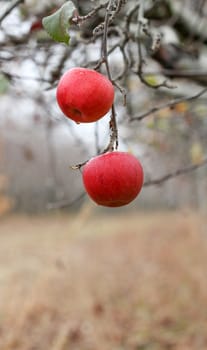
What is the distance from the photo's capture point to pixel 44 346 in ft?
13.1

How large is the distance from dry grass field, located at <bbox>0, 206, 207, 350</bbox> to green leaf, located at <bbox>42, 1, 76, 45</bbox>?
11.4 feet

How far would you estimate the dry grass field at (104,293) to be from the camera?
423cm

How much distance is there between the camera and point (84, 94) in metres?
0.63

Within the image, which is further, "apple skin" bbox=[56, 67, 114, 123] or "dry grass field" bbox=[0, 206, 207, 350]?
"dry grass field" bbox=[0, 206, 207, 350]

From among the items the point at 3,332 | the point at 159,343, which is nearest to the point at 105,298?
the point at 159,343

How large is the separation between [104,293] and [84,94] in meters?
5.28

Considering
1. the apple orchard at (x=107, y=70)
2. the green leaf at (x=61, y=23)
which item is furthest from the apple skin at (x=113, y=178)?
the green leaf at (x=61, y=23)

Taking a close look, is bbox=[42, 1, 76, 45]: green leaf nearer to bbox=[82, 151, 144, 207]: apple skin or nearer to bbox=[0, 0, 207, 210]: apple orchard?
bbox=[0, 0, 207, 210]: apple orchard

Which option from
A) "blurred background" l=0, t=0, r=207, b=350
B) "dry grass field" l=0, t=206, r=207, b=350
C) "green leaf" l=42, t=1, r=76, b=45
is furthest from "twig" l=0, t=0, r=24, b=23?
"dry grass field" l=0, t=206, r=207, b=350

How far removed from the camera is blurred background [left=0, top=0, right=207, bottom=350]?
153 centimetres

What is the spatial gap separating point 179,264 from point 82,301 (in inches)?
96.8

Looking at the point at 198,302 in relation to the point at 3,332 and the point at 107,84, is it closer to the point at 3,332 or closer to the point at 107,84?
the point at 3,332

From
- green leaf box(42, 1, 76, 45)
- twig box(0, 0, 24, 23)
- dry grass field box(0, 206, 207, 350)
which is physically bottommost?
dry grass field box(0, 206, 207, 350)

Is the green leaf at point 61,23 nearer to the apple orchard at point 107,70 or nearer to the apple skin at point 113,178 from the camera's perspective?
the apple orchard at point 107,70
